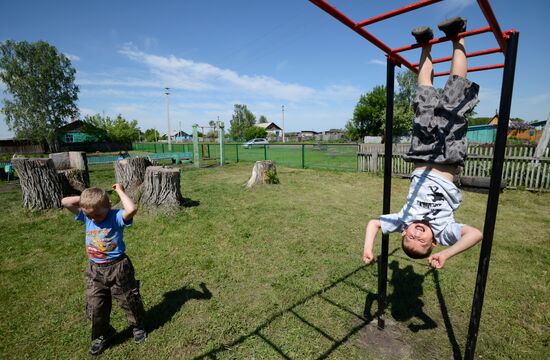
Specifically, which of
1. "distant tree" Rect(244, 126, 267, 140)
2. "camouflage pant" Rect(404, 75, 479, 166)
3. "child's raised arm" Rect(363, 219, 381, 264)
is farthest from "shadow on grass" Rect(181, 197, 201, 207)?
"distant tree" Rect(244, 126, 267, 140)

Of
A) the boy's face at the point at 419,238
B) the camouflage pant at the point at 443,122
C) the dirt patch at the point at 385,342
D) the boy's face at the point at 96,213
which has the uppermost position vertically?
the camouflage pant at the point at 443,122

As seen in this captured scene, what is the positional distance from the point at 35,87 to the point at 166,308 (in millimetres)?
37550

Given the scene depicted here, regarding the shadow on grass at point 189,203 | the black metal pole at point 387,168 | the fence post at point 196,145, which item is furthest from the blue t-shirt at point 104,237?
the fence post at point 196,145

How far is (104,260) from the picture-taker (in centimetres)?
258

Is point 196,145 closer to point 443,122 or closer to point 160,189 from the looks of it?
point 160,189

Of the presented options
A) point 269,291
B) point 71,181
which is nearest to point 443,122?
point 269,291

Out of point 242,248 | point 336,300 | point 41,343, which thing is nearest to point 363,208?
point 242,248

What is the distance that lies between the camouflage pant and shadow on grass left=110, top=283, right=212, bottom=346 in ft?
9.62

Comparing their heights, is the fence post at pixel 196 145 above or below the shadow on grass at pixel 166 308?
above

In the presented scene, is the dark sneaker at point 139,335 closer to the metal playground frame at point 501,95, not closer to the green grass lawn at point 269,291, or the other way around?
the green grass lawn at point 269,291

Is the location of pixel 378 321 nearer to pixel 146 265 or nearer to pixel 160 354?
pixel 160 354

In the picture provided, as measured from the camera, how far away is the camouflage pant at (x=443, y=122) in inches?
86.0

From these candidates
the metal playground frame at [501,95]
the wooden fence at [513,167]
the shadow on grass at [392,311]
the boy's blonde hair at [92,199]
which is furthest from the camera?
the wooden fence at [513,167]

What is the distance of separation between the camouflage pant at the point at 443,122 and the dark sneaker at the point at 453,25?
324 mm
